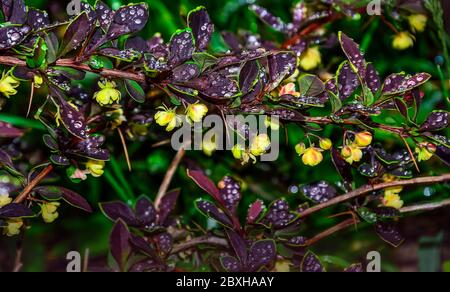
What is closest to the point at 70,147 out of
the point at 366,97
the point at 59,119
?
the point at 59,119

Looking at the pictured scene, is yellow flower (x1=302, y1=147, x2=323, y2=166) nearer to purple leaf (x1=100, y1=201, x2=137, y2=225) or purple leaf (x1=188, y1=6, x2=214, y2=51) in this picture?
purple leaf (x1=188, y1=6, x2=214, y2=51)

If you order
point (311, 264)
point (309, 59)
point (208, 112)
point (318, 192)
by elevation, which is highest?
point (309, 59)

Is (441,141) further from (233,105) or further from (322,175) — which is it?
(322,175)

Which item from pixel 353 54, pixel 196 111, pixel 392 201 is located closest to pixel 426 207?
pixel 392 201

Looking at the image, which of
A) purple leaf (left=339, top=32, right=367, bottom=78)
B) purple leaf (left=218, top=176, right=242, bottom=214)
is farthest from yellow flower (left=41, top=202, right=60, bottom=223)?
purple leaf (left=339, top=32, right=367, bottom=78)

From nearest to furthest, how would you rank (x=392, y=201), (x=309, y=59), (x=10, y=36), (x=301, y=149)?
(x=10, y=36) → (x=301, y=149) → (x=392, y=201) → (x=309, y=59)

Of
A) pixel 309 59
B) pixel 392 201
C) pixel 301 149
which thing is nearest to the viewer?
pixel 301 149

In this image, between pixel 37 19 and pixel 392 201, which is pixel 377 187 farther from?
pixel 37 19
